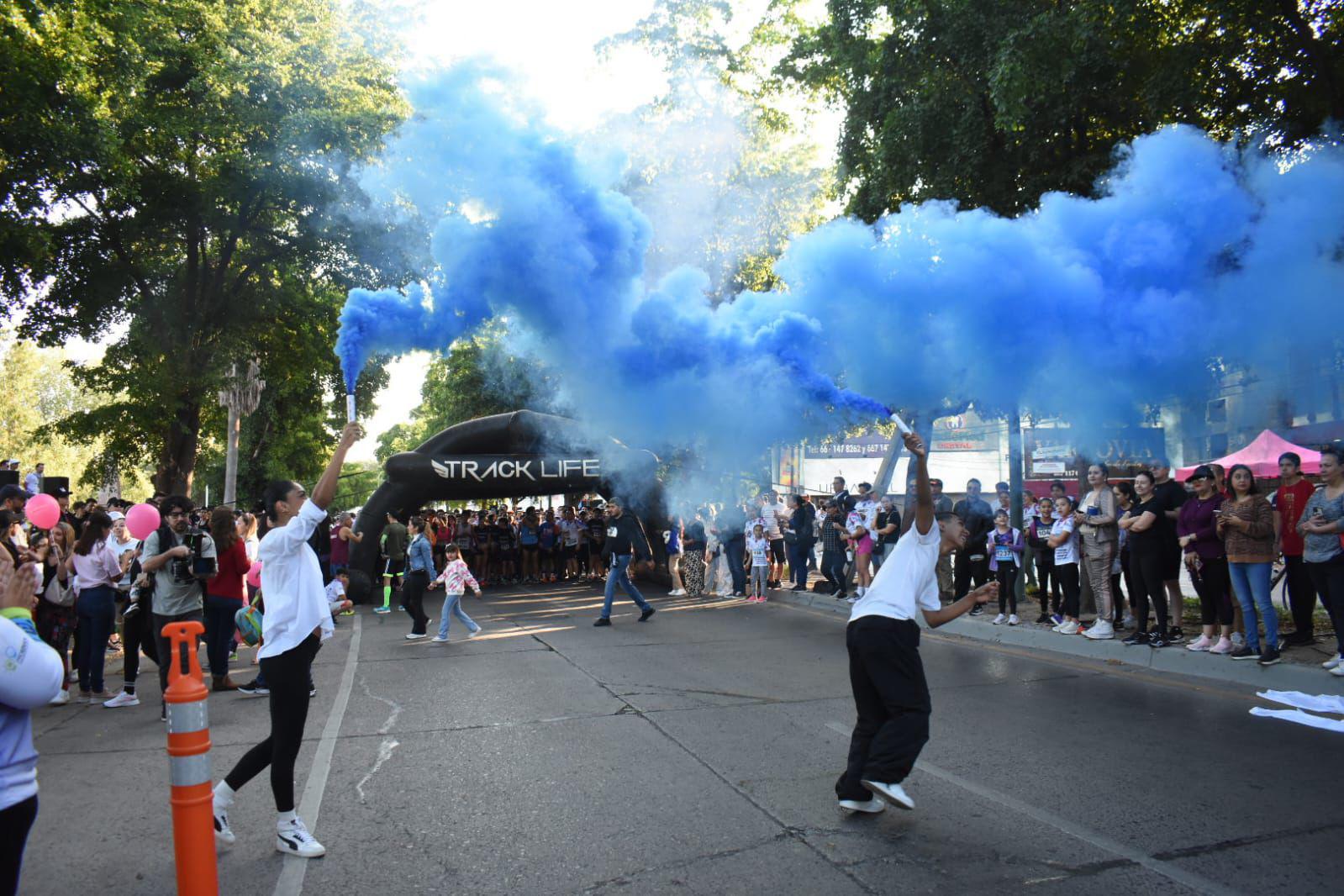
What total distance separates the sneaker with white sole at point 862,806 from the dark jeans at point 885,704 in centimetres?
2

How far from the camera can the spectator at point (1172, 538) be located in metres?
9.09

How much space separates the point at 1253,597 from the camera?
8.10m

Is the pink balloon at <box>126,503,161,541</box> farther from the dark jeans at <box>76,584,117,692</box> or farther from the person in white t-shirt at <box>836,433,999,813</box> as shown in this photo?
the person in white t-shirt at <box>836,433,999,813</box>

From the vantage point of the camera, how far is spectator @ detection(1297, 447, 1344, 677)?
23.9ft

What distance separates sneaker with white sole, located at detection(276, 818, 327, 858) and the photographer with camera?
3827 mm

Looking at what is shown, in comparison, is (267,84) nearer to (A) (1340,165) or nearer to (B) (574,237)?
(B) (574,237)

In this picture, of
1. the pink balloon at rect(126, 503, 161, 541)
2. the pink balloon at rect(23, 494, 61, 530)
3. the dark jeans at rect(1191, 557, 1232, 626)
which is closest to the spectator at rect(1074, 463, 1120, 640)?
the dark jeans at rect(1191, 557, 1232, 626)

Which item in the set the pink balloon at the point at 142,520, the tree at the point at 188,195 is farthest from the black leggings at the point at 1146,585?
the tree at the point at 188,195

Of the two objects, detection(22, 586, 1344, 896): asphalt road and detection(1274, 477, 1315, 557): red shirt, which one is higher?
detection(1274, 477, 1315, 557): red shirt

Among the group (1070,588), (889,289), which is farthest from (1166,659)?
(889,289)

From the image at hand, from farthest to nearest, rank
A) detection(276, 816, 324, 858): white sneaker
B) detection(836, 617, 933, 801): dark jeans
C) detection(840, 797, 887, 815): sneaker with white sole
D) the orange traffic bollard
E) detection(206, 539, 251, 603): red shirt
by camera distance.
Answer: detection(206, 539, 251, 603): red shirt < detection(840, 797, 887, 815): sneaker with white sole < detection(836, 617, 933, 801): dark jeans < detection(276, 816, 324, 858): white sneaker < the orange traffic bollard

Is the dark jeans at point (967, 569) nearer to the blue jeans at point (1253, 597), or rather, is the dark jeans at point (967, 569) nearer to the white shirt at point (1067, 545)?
the white shirt at point (1067, 545)

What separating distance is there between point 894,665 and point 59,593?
7.30 meters

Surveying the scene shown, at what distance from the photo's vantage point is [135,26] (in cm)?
1588
